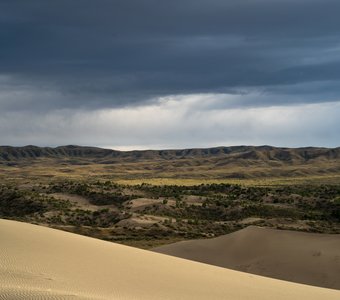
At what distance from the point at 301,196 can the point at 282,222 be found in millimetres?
14333

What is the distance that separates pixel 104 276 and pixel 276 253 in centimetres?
1140

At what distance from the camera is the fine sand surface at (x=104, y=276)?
8.77 metres

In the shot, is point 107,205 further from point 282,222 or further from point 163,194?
point 282,222

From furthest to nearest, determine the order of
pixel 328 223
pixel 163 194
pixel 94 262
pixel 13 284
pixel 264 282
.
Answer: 1. pixel 163 194
2. pixel 328 223
3. pixel 264 282
4. pixel 94 262
5. pixel 13 284

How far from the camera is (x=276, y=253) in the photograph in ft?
67.4

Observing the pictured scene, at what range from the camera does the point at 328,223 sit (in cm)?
3697

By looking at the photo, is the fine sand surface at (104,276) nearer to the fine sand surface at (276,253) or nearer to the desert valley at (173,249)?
the desert valley at (173,249)

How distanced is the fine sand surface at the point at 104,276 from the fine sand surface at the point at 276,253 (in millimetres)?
4870

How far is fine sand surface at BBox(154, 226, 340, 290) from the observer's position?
59.2 ft

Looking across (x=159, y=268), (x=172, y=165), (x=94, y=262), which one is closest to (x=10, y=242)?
(x=94, y=262)

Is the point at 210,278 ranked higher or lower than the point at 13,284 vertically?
lower

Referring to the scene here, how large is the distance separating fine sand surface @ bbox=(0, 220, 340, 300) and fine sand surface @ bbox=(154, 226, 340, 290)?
4.87m

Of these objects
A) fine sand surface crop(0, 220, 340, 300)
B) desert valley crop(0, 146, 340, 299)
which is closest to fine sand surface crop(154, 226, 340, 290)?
desert valley crop(0, 146, 340, 299)

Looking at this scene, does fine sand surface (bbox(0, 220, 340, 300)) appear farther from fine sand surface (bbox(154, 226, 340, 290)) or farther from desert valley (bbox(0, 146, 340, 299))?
fine sand surface (bbox(154, 226, 340, 290))
